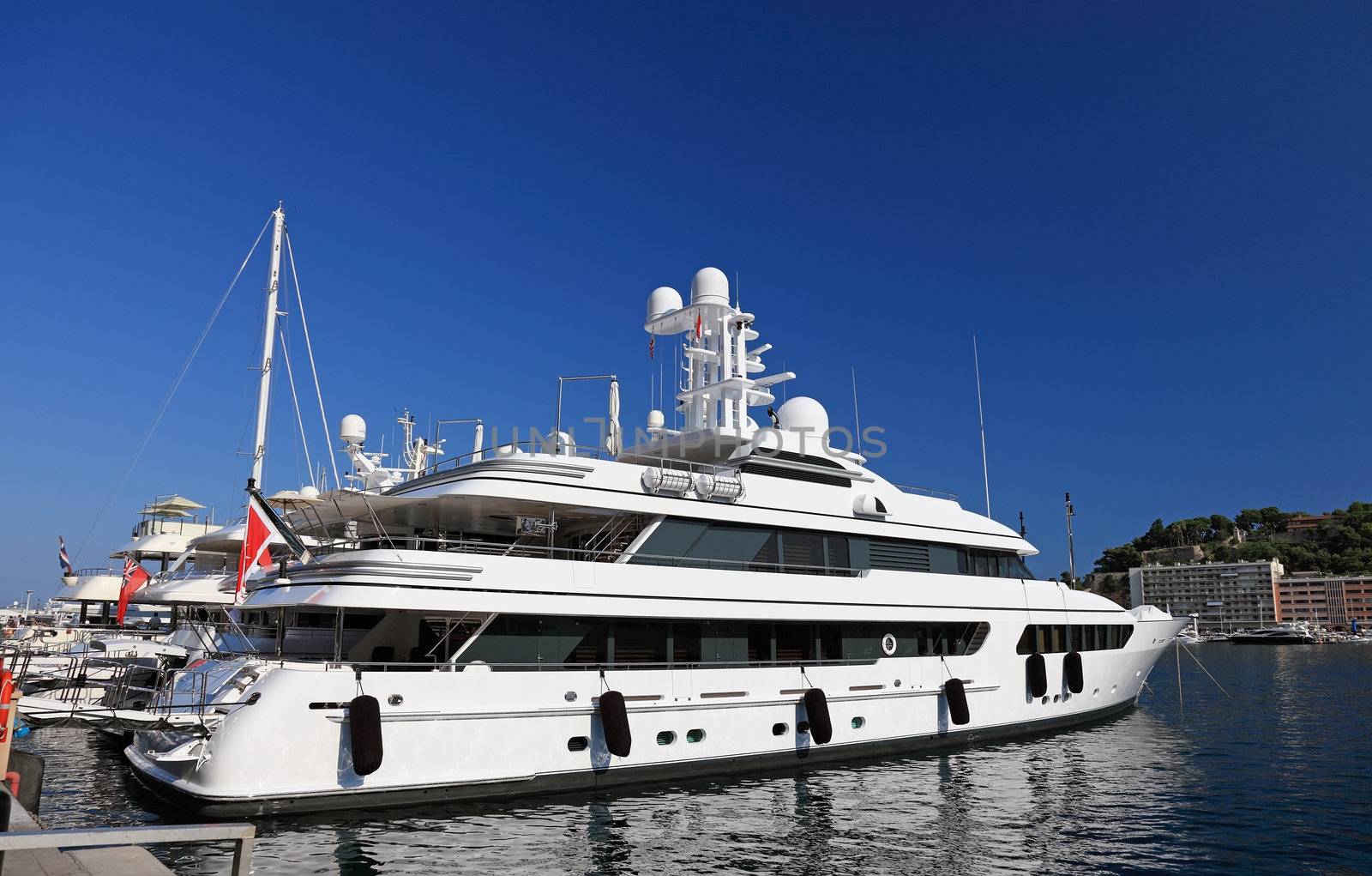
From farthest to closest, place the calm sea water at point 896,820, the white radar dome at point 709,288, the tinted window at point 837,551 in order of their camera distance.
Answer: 1. the white radar dome at point 709,288
2. the tinted window at point 837,551
3. the calm sea water at point 896,820

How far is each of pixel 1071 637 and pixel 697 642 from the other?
11.5 m

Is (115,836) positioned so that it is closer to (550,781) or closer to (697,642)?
(550,781)

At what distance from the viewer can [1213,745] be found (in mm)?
21219

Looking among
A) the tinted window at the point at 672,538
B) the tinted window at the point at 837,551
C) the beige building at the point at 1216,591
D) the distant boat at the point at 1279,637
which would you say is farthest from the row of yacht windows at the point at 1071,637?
the beige building at the point at 1216,591

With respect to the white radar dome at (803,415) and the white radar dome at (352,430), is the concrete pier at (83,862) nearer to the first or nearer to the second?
the white radar dome at (803,415)

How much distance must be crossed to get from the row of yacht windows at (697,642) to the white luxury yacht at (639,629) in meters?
0.05

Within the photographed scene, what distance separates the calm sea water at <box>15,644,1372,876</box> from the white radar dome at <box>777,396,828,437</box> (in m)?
7.98

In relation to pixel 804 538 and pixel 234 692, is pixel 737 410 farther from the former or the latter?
pixel 234 692

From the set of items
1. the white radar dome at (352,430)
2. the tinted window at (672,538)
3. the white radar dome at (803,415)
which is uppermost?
the white radar dome at (352,430)

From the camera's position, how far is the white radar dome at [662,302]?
2314 cm

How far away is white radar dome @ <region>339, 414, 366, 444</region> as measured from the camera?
115 ft

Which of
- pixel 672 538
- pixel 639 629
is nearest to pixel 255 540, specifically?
pixel 639 629

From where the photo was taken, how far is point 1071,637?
22609mm

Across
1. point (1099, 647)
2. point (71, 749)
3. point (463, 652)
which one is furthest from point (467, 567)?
point (1099, 647)
